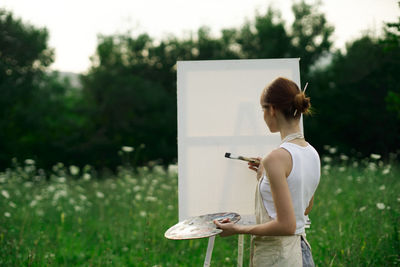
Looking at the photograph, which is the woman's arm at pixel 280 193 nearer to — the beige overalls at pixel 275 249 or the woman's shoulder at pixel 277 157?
the woman's shoulder at pixel 277 157

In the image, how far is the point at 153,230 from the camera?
403cm

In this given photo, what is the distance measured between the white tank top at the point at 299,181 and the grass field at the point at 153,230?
1189 millimetres

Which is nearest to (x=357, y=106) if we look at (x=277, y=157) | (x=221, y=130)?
(x=221, y=130)

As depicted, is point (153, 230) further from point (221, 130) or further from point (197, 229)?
point (197, 229)

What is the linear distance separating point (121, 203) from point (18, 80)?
43.0 ft

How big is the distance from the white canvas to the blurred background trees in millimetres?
13285

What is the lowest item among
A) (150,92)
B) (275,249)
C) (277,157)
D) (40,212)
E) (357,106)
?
(40,212)

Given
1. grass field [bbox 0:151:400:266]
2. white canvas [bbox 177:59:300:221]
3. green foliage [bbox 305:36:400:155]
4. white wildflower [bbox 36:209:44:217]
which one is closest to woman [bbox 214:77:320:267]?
white canvas [bbox 177:59:300:221]

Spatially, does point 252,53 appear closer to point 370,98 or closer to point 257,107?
point 370,98

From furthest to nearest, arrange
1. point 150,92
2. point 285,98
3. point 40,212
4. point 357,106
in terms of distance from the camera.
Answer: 1. point 150,92
2. point 357,106
3. point 40,212
4. point 285,98

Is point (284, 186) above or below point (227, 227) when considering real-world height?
above

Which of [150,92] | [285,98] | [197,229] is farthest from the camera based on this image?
[150,92]

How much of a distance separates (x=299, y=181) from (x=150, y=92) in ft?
53.9

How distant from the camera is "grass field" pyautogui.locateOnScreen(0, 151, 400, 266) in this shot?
319 cm
